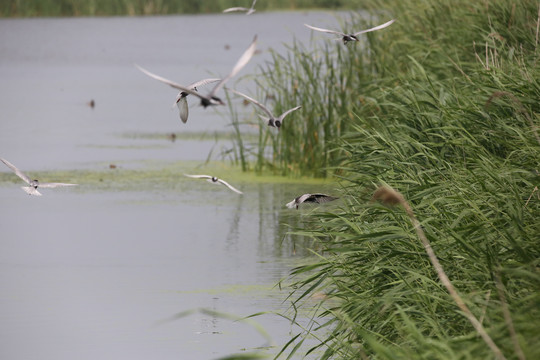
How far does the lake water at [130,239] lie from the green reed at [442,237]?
452 mm

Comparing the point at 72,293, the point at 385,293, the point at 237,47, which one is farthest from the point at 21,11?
the point at 385,293

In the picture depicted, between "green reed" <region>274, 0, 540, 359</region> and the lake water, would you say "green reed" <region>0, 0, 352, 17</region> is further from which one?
"green reed" <region>274, 0, 540, 359</region>

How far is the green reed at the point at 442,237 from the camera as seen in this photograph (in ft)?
10.7

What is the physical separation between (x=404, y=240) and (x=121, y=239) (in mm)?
Answer: 3329

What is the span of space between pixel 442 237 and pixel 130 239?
339 centimetres

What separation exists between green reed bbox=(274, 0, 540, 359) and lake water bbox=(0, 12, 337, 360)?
45cm

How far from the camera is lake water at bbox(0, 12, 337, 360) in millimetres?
5008

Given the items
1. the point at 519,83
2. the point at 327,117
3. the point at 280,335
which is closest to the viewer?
the point at 280,335

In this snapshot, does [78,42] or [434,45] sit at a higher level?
[434,45]

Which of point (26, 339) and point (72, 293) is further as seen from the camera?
point (72, 293)

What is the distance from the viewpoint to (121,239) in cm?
714

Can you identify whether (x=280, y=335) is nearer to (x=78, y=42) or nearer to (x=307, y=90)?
(x=307, y=90)

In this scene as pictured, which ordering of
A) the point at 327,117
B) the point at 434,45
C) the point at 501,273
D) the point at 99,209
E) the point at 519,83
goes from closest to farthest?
the point at 501,273, the point at 519,83, the point at 434,45, the point at 99,209, the point at 327,117

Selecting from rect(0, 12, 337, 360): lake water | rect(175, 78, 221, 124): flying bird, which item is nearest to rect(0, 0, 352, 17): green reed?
rect(0, 12, 337, 360): lake water
